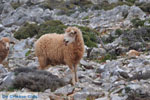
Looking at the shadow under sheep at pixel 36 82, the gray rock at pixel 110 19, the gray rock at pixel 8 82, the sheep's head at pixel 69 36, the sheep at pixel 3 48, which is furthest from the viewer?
the gray rock at pixel 110 19

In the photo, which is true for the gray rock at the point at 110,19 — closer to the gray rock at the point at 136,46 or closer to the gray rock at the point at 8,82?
the gray rock at the point at 136,46

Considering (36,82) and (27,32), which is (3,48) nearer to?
(36,82)

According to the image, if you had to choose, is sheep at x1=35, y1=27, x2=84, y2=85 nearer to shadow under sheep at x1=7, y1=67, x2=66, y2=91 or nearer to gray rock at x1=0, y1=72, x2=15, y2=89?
shadow under sheep at x1=7, y1=67, x2=66, y2=91

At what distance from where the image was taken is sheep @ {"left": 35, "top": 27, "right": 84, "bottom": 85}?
9102 mm

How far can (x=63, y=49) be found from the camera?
9.38 meters

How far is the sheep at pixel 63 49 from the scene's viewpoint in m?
9.10

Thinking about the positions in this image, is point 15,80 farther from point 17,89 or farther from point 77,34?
point 77,34

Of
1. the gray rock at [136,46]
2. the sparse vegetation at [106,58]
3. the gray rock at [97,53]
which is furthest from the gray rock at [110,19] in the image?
the sparse vegetation at [106,58]

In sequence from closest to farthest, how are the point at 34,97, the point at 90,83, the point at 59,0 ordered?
the point at 34,97
the point at 90,83
the point at 59,0

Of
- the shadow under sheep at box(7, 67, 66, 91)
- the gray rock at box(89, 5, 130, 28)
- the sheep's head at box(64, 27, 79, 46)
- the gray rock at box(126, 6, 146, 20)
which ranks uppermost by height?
the sheep's head at box(64, 27, 79, 46)

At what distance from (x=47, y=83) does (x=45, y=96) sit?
3.53 feet

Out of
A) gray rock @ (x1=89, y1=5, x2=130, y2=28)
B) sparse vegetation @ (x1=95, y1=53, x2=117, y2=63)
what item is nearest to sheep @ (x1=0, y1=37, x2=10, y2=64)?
sparse vegetation @ (x1=95, y1=53, x2=117, y2=63)

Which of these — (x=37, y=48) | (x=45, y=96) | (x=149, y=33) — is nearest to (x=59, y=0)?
(x=149, y=33)

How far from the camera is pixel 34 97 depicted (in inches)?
267
